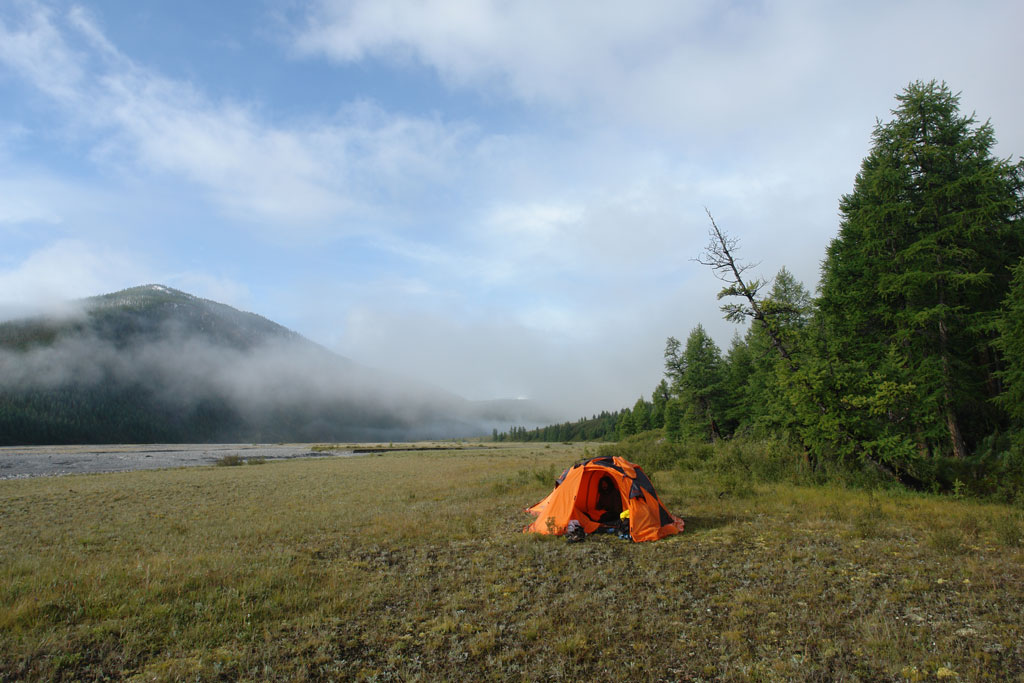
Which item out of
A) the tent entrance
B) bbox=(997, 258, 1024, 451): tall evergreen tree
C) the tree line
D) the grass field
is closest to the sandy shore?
the grass field

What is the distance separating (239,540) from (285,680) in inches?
368

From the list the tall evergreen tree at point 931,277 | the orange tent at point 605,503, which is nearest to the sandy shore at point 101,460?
the orange tent at point 605,503

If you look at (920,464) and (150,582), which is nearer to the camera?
(150,582)

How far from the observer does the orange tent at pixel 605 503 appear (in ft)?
40.8

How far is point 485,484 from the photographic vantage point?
2492cm

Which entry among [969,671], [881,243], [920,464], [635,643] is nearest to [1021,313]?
[920,464]

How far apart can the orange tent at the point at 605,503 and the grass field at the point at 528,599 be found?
56 centimetres

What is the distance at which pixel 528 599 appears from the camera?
8211mm

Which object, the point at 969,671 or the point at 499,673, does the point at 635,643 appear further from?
the point at 969,671

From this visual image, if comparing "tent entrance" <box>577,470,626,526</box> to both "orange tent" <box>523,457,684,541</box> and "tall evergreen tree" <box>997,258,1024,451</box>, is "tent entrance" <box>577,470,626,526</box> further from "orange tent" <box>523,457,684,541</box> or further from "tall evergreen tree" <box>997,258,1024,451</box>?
"tall evergreen tree" <box>997,258,1024,451</box>

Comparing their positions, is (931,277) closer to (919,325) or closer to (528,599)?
(919,325)

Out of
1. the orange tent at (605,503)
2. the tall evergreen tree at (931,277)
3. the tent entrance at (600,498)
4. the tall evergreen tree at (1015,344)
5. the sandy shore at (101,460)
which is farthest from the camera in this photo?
the sandy shore at (101,460)

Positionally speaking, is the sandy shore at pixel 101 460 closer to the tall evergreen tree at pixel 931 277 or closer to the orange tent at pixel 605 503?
the orange tent at pixel 605 503

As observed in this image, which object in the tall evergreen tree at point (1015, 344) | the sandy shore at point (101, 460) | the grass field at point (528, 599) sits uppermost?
the tall evergreen tree at point (1015, 344)
